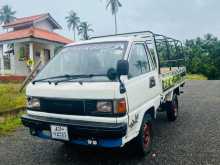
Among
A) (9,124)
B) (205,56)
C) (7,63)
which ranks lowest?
(9,124)

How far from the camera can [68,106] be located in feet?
14.4

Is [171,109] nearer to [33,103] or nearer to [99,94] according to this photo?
[99,94]

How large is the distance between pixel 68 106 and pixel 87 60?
104cm

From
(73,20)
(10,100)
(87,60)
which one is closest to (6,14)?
(73,20)

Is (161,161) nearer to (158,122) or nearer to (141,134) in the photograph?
(141,134)

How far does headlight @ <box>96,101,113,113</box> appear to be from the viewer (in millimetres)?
4160

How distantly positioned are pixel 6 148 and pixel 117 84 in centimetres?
→ 295

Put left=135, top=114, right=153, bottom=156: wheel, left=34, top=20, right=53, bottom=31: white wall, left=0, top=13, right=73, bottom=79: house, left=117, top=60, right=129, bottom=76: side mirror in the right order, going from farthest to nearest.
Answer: left=34, top=20, right=53, bottom=31: white wall
left=0, top=13, right=73, bottom=79: house
left=135, top=114, right=153, bottom=156: wheel
left=117, top=60, right=129, bottom=76: side mirror

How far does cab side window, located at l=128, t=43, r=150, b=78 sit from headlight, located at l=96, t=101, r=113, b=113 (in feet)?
2.38

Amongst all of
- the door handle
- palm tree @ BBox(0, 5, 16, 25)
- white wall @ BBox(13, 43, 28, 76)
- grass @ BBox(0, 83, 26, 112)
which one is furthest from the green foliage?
palm tree @ BBox(0, 5, 16, 25)

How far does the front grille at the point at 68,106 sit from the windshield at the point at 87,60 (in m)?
0.62

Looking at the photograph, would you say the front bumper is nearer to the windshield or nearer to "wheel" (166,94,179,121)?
the windshield

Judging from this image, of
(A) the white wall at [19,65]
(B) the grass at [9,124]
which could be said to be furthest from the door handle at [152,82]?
(A) the white wall at [19,65]

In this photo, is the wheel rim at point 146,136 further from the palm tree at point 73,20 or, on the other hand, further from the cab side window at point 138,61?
the palm tree at point 73,20
